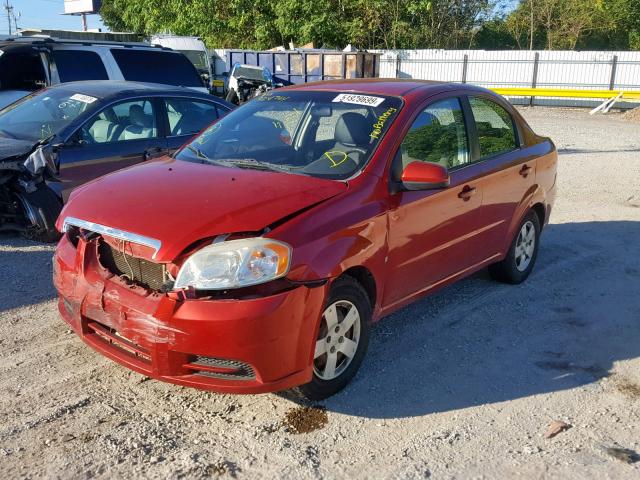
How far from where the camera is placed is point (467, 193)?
4719 mm

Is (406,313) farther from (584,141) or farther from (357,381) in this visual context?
(584,141)

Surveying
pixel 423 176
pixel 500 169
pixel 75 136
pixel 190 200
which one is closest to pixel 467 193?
pixel 500 169

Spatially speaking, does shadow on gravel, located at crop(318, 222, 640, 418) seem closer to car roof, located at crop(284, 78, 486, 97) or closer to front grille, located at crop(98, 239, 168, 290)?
front grille, located at crop(98, 239, 168, 290)

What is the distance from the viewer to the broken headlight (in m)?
3.19

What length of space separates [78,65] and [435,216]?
721cm

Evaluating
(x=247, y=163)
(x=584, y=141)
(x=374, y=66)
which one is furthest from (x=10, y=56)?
(x=374, y=66)

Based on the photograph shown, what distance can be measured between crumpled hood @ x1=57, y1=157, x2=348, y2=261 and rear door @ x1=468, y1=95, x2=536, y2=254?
5.64ft

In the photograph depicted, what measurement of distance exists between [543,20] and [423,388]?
40.1 meters

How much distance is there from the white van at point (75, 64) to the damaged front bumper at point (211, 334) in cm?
691

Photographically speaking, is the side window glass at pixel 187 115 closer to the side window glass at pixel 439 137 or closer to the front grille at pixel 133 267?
the side window glass at pixel 439 137

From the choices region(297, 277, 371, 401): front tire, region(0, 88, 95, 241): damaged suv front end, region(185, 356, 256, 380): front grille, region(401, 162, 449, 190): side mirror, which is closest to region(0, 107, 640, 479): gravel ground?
region(297, 277, 371, 401): front tire

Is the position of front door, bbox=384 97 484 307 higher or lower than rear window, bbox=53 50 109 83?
lower

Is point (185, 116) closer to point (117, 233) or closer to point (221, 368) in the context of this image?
point (117, 233)

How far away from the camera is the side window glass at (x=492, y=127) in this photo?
5090mm
